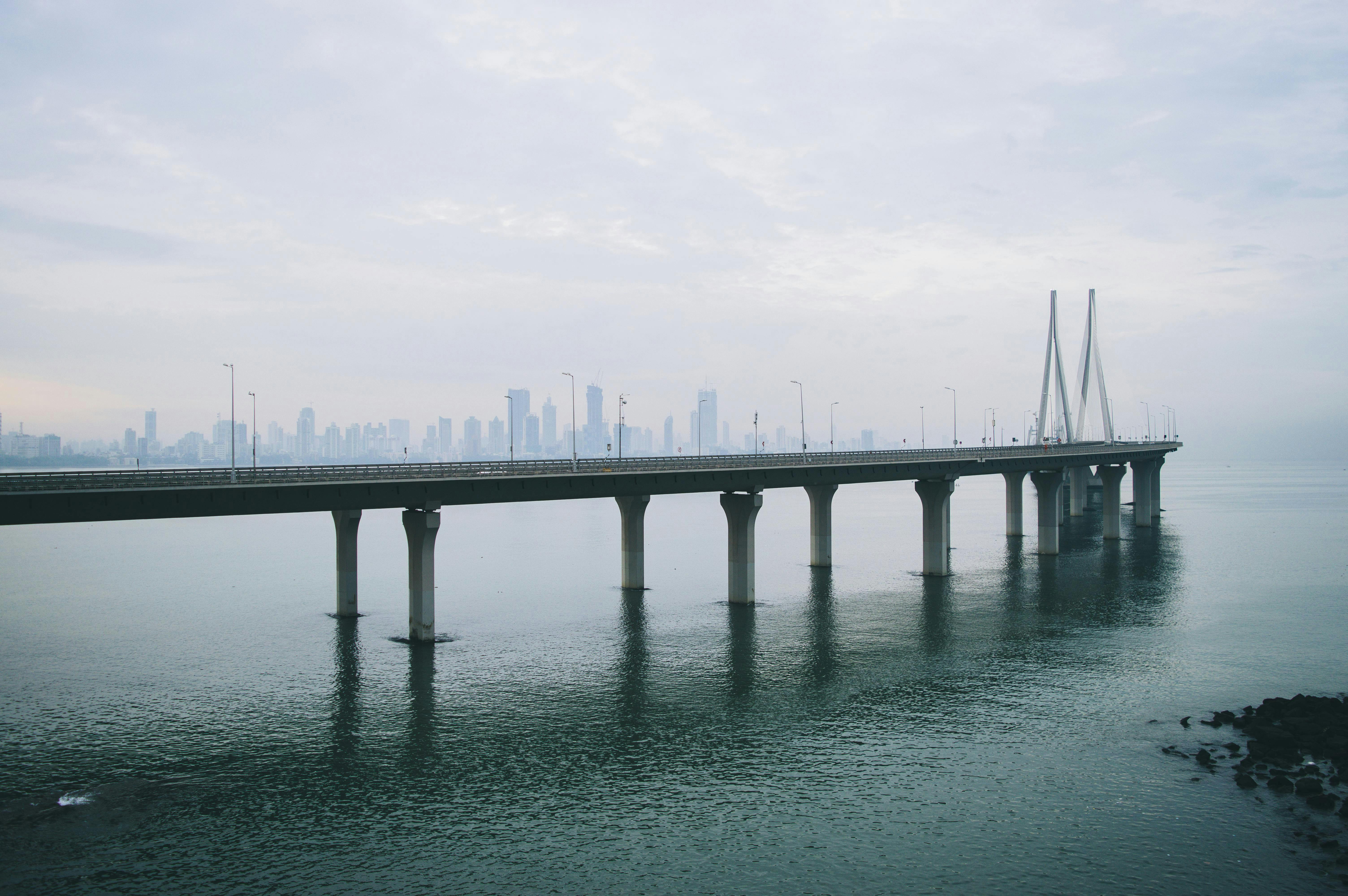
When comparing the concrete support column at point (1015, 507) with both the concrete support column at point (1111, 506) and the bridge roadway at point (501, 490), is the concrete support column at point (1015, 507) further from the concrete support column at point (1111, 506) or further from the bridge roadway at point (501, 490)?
the bridge roadway at point (501, 490)

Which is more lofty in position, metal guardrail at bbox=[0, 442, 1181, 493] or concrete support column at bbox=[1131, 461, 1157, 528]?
metal guardrail at bbox=[0, 442, 1181, 493]

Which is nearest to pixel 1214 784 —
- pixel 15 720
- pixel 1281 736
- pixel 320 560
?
pixel 1281 736

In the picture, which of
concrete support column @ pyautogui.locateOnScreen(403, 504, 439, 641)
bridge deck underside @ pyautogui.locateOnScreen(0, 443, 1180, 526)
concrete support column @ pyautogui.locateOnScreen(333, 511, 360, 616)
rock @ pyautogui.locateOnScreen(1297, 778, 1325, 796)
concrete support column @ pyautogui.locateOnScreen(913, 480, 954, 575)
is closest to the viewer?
rock @ pyautogui.locateOnScreen(1297, 778, 1325, 796)

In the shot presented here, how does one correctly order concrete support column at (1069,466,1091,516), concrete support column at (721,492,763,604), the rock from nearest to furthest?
1. the rock
2. concrete support column at (721,492,763,604)
3. concrete support column at (1069,466,1091,516)

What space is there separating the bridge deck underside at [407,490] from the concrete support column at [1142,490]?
72.6m

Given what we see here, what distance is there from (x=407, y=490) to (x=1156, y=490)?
139 metres

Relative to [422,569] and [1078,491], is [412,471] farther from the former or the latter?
[1078,491]

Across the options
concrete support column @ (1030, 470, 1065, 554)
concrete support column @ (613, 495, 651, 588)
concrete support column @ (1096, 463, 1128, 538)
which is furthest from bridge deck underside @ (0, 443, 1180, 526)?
concrete support column @ (1096, 463, 1128, 538)

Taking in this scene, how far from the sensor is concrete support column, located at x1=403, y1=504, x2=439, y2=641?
56062 millimetres

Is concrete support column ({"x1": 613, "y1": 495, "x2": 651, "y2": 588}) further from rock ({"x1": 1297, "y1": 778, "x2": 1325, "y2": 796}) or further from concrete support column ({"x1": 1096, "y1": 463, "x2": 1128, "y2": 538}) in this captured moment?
concrete support column ({"x1": 1096, "y1": 463, "x2": 1128, "y2": 538})

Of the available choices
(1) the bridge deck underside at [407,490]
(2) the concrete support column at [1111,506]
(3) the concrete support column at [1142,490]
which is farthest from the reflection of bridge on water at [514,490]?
(3) the concrete support column at [1142,490]

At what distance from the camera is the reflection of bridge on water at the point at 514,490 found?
150 ft

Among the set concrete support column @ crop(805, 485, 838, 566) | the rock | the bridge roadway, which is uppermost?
the bridge roadway

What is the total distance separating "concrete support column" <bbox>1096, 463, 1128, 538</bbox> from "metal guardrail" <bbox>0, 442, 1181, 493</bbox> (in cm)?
3668
